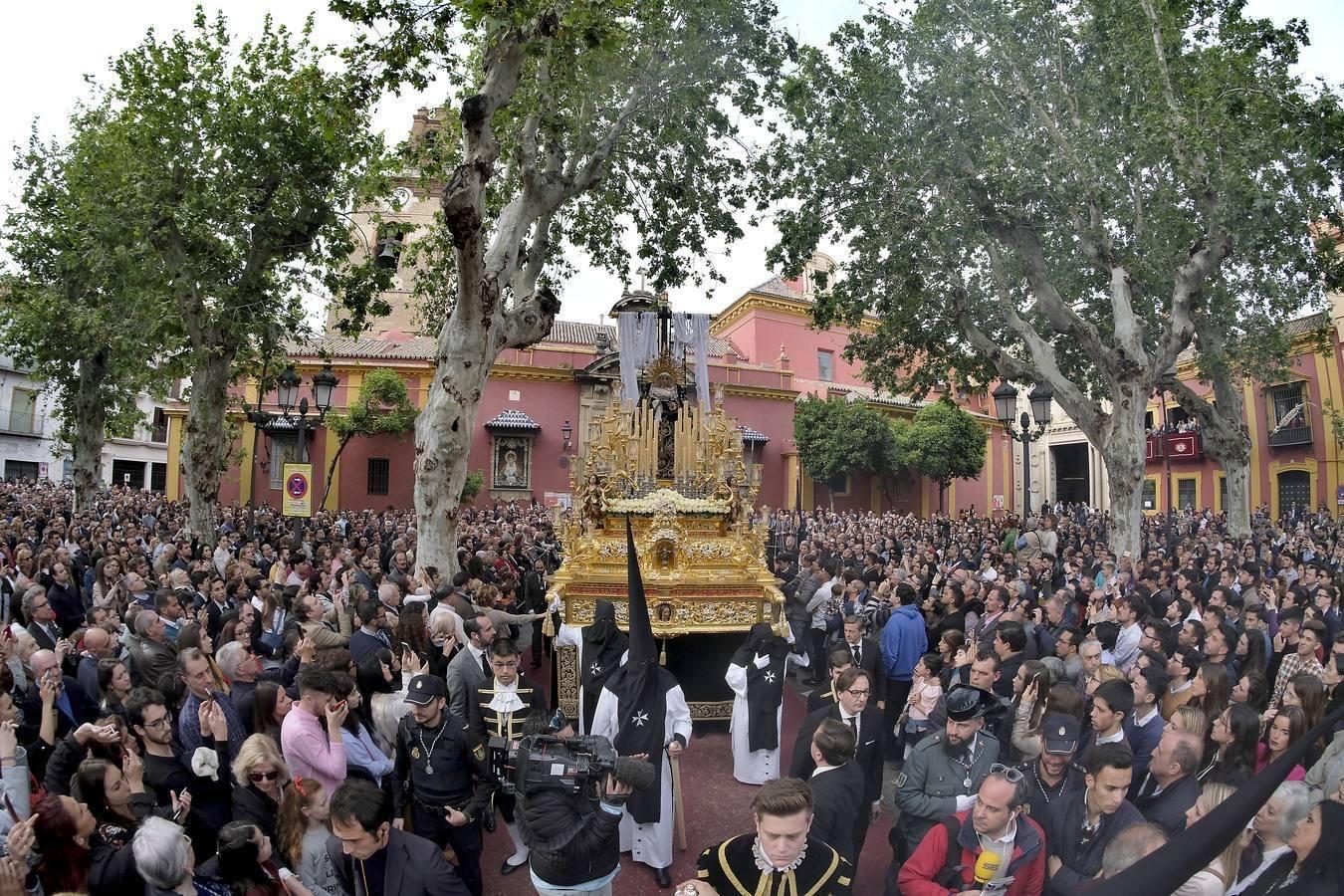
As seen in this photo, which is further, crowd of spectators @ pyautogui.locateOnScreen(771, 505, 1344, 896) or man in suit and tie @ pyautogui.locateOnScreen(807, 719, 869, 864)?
man in suit and tie @ pyautogui.locateOnScreen(807, 719, 869, 864)

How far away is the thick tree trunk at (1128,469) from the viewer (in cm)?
1526

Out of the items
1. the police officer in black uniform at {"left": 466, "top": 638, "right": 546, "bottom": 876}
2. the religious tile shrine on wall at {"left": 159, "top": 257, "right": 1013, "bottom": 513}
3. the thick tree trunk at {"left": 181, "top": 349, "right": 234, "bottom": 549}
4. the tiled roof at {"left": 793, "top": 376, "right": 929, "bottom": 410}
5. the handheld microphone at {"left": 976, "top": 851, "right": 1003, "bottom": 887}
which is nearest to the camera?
the handheld microphone at {"left": 976, "top": 851, "right": 1003, "bottom": 887}

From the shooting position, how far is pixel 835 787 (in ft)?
13.1

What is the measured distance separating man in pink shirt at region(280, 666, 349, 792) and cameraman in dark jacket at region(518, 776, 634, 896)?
3.79 ft

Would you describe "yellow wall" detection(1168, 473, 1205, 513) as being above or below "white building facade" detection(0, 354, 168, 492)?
below

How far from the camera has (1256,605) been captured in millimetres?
8211

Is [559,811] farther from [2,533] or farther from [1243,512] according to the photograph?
[1243,512]

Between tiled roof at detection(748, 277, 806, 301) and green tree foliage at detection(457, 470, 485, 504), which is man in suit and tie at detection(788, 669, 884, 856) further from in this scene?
tiled roof at detection(748, 277, 806, 301)

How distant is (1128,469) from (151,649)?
598 inches

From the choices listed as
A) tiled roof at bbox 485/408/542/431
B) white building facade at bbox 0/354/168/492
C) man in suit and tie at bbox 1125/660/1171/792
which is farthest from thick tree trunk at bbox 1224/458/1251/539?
white building facade at bbox 0/354/168/492

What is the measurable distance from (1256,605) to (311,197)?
15.5m

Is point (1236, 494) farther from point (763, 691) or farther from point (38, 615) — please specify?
point (38, 615)

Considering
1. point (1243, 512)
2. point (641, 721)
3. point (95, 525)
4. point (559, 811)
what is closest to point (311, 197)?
point (95, 525)

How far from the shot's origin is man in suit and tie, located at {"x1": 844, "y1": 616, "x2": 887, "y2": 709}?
7004mm
